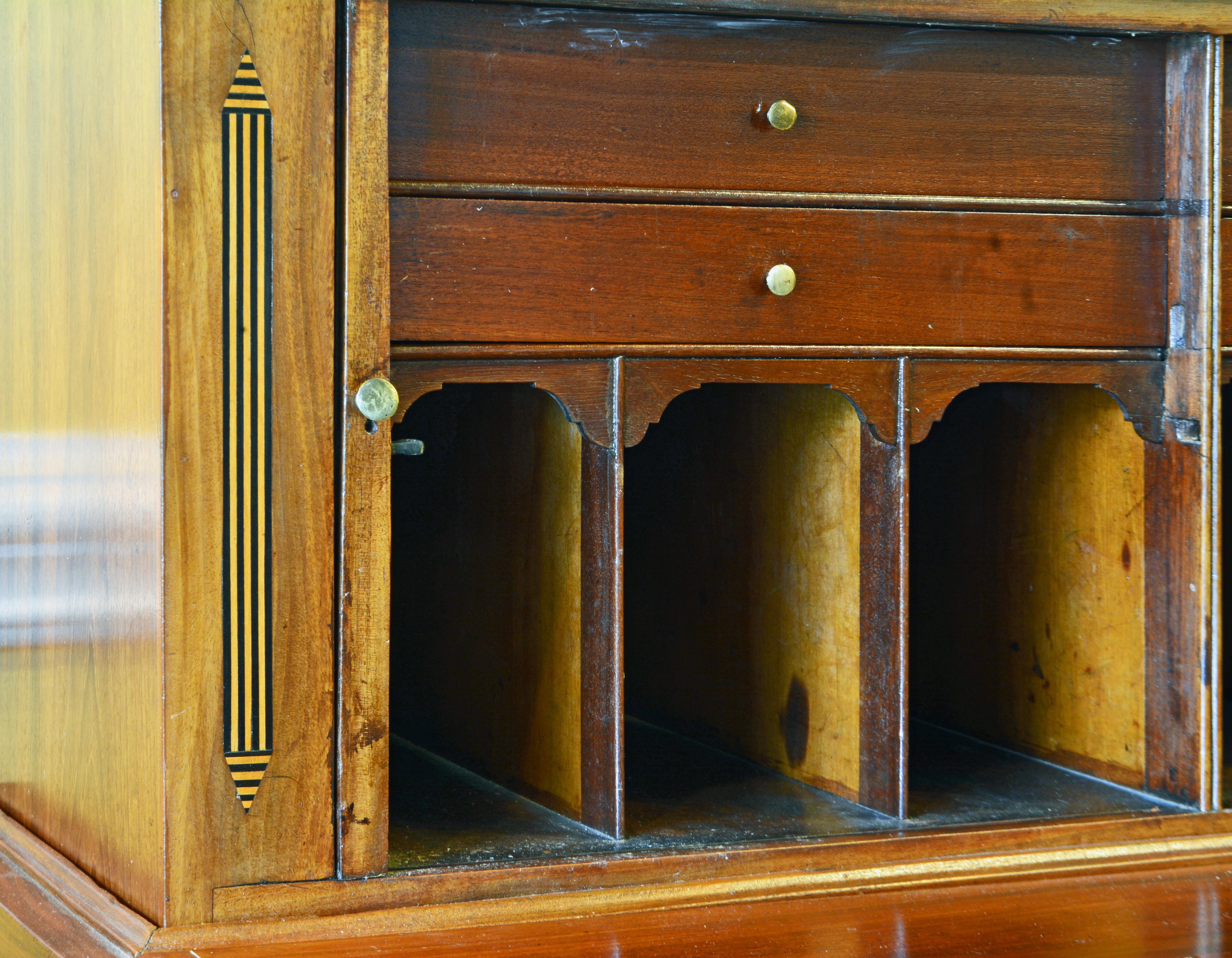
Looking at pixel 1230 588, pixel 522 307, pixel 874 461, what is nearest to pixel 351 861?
pixel 522 307

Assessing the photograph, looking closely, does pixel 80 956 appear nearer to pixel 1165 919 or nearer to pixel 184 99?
pixel 184 99

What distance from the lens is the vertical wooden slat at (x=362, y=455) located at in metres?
1.04

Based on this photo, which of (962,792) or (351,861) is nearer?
(351,861)

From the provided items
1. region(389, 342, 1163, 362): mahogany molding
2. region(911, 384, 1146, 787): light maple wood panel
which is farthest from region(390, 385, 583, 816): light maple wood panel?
region(911, 384, 1146, 787): light maple wood panel

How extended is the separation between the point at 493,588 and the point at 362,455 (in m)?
0.39

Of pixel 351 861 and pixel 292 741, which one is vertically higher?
pixel 292 741

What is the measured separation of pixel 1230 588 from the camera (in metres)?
1.65

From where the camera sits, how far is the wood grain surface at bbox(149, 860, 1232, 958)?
0.99m

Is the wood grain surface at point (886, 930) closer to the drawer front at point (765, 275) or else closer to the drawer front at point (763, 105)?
the drawer front at point (765, 275)

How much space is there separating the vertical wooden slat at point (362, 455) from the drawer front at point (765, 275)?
26 millimetres

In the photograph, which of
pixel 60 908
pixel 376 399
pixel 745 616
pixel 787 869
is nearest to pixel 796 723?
pixel 745 616

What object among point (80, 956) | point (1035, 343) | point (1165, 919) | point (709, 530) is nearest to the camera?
point (80, 956)

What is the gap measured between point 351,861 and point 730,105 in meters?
0.74

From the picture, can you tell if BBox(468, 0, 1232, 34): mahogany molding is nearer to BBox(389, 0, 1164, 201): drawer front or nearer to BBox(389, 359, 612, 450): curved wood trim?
BBox(389, 0, 1164, 201): drawer front
